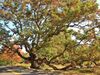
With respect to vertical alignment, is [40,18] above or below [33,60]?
above

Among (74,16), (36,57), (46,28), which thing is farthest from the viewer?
(36,57)

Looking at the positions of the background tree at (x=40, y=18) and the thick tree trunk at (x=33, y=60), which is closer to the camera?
the background tree at (x=40, y=18)

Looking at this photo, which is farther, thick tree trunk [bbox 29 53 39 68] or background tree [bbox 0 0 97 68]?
thick tree trunk [bbox 29 53 39 68]

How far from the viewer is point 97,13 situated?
31.4 metres

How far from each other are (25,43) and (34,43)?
45.6 inches

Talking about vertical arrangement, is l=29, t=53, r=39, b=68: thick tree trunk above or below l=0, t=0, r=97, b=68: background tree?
below

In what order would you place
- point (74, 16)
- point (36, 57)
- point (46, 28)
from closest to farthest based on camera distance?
point (74, 16)
point (46, 28)
point (36, 57)

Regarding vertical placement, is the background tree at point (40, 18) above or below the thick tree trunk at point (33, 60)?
above

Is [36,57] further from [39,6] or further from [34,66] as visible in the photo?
[39,6]


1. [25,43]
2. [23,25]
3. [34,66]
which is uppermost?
[23,25]

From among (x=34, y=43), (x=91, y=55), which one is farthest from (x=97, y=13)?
(x=34, y=43)

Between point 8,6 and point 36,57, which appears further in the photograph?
point 36,57

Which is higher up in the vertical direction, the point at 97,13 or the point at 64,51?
the point at 97,13

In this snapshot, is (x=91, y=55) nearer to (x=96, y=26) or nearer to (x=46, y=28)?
(x=96, y=26)
